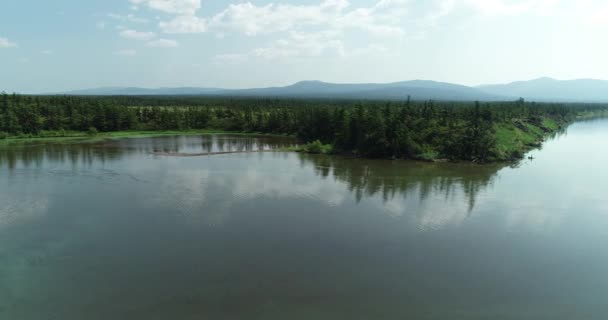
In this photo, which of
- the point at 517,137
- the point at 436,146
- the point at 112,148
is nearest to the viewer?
the point at 436,146

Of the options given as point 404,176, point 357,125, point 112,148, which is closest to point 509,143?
point 357,125

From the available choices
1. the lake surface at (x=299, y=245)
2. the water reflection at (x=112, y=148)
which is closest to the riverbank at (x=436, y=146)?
the water reflection at (x=112, y=148)

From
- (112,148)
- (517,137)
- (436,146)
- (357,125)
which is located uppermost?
(357,125)

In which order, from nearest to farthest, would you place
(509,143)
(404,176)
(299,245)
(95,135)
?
(299,245) < (404,176) < (509,143) < (95,135)

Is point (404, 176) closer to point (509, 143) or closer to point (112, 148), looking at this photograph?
point (509, 143)

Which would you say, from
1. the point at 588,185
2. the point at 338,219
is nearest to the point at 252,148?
the point at 338,219

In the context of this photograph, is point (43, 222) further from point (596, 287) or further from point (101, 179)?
point (596, 287)

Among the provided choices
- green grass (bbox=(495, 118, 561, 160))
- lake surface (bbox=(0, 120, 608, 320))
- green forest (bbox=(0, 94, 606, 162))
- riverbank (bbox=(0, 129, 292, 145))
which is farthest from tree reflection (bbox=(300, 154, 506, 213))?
riverbank (bbox=(0, 129, 292, 145))
